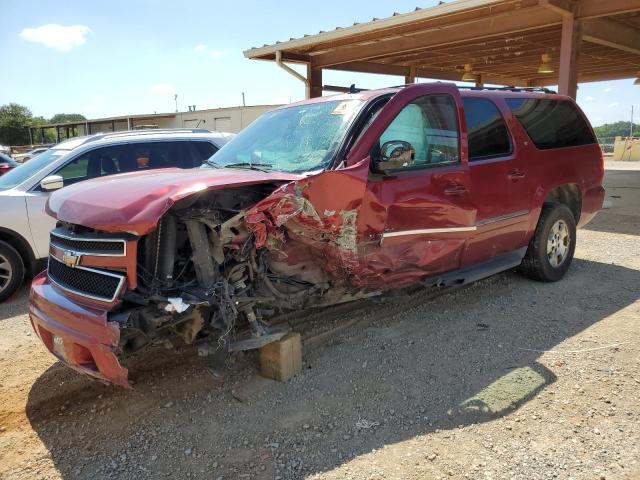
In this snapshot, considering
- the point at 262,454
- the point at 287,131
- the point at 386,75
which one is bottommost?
the point at 262,454

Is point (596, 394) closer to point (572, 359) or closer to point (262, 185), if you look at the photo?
point (572, 359)

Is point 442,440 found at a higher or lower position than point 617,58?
lower

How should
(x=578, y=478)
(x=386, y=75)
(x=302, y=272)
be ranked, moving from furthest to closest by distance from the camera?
1. (x=386, y=75)
2. (x=302, y=272)
3. (x=578, y=478)

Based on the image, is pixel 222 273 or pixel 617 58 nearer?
pixel 222 273

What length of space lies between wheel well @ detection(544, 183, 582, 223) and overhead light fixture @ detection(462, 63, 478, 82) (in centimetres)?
1198

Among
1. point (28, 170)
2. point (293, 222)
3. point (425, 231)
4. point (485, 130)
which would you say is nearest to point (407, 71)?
point (485, 130)

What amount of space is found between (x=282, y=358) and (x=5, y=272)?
3950 millimetres

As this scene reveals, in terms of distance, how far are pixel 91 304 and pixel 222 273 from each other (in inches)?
31.0

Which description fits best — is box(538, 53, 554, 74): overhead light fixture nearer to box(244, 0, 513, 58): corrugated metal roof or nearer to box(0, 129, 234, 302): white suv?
box(244, 0, 513, 58): corrugated metal roof

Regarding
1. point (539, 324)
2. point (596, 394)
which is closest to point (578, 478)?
point (596, 394)

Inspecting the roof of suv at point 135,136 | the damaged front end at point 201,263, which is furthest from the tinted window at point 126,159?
the damaged front end at point 201,263

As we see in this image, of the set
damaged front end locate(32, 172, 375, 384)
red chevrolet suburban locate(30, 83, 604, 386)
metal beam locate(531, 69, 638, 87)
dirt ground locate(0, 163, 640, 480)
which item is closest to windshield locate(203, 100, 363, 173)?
red chevrolet suburban locate(30, 83, 604, 386)

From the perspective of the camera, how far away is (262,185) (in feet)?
10.9

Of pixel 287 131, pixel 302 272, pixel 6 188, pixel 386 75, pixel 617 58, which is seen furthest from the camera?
pixel 386 75
